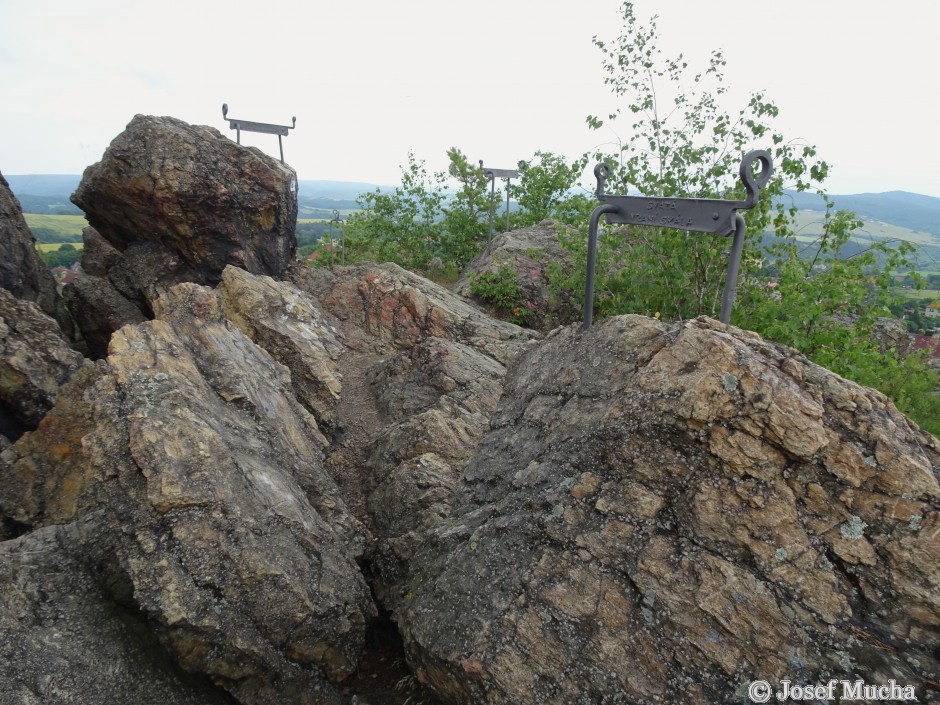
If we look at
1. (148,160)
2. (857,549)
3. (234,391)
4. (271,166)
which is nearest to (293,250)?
(271,166)

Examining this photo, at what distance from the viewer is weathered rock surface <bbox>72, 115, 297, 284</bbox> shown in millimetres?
11195

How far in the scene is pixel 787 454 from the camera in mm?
4016

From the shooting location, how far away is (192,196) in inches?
449

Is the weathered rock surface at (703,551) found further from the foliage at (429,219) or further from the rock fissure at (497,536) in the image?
Result: the foliage at (429,219)

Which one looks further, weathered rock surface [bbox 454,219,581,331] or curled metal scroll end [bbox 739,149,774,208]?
weathered rock surface [bbox 454,219,581,331]

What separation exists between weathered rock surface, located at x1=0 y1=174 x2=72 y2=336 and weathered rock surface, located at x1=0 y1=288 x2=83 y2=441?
202cm

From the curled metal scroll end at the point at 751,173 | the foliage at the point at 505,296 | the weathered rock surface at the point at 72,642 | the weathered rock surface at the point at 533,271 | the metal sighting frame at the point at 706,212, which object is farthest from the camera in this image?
the weathered rock surface at the point at 533,271

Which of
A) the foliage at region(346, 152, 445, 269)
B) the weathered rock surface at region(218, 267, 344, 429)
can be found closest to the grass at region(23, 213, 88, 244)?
the foliage at region(346, 152, 445, 269)

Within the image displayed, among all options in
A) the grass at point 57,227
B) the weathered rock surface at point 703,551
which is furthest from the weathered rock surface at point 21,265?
the grass at point 57,227

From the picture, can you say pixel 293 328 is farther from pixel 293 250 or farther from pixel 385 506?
pixel 385 506

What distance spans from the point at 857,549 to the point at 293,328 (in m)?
9.50

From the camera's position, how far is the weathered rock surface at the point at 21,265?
11.2 metres

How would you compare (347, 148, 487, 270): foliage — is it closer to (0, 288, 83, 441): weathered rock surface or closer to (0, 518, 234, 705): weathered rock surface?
(0, 288, 83, 441): weathered rock surface

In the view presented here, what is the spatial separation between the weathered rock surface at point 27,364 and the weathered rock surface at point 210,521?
2099 millimetres
